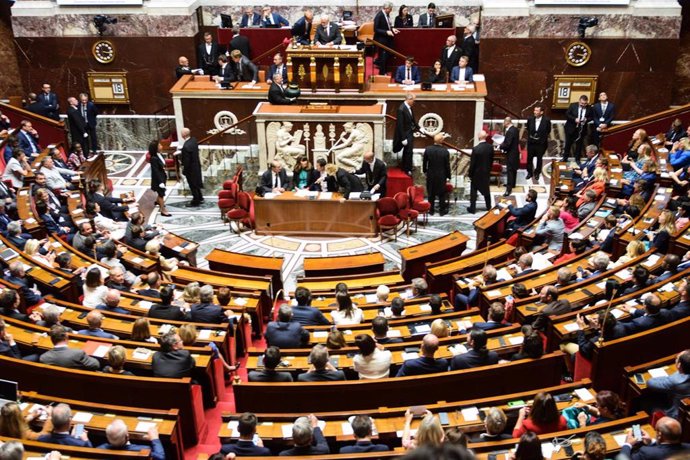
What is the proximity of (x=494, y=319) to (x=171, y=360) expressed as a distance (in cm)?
339

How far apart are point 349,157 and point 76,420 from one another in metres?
9.17

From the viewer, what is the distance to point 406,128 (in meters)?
15.4

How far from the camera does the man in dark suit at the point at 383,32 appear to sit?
1789 cm

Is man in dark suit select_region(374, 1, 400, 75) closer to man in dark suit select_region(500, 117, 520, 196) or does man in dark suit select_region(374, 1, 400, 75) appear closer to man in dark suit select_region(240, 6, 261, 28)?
man in dark suit select_region(240, 6, 261, 28)

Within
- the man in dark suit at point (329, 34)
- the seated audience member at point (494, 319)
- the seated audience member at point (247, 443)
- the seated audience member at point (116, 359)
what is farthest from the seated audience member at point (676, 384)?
the man in dark suit at point (329, 34)

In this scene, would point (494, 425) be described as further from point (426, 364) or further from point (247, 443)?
point (247, 443)

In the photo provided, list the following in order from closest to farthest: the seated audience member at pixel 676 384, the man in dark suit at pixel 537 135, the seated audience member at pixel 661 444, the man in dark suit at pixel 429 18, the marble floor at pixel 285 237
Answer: the seated audience member at pixel 661 444, the seated audience member at pixel 676 384, the marble floor at pixel 285 237, the man in dark suit at pixel 537 135, the man in dark suit at pixel 429 18

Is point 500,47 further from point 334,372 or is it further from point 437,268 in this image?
point 334,372

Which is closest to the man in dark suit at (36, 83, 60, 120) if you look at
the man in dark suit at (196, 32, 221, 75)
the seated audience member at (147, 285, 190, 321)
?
the man in dark suit at (196, 32, 221, 75)

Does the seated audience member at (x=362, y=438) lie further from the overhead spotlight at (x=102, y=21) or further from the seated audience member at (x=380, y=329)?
the overhead spotlight at (x=102, y=21)

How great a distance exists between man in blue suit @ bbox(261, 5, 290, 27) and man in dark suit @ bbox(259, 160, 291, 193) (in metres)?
5.64

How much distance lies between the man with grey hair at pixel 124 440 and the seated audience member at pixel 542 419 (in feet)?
9.94

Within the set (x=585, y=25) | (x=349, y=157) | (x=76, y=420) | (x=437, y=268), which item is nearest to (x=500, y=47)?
(x=585, y=25)

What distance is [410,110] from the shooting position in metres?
15.5
